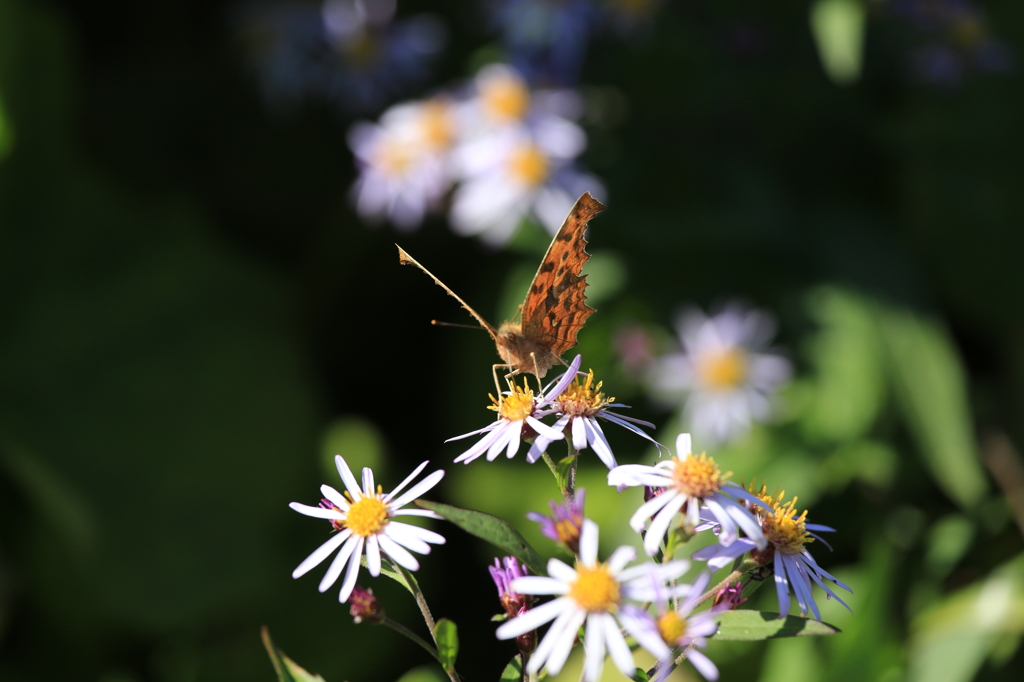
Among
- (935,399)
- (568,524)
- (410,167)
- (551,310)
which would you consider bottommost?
(568,524)

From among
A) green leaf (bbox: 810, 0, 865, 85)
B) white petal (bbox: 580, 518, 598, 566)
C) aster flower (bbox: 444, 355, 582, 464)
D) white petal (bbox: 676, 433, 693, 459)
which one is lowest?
white petal (bbox: 580, 518, 598, 566)

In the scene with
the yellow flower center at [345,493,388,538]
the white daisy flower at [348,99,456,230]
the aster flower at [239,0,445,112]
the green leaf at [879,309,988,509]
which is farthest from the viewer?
the aster flower at [239,0,445,112]

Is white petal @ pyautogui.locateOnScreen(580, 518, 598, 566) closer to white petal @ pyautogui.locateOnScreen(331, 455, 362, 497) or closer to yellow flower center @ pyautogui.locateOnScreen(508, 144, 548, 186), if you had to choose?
white petal @ pyautogui.locateOnScreen(331, 455, 362, 497)

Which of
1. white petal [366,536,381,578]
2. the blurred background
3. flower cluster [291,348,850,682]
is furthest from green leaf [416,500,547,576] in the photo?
the blurred background

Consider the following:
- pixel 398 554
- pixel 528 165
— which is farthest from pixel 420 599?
pixel 528 165

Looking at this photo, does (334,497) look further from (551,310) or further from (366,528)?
(551,310)

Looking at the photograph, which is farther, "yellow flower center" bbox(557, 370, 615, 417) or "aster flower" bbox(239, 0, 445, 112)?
"aster flower" bbox(239, 0, 445, 112)

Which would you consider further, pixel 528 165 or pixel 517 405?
pixel 528 165

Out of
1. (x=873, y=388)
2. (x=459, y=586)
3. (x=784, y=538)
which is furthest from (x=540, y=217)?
(x=784, y=538)
